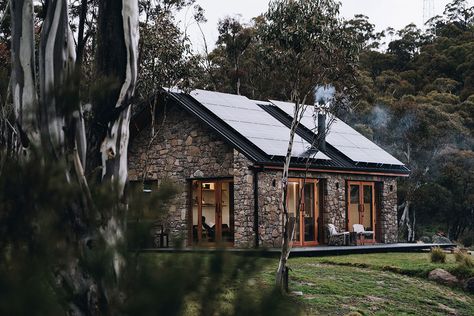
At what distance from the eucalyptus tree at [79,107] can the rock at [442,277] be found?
1044cm

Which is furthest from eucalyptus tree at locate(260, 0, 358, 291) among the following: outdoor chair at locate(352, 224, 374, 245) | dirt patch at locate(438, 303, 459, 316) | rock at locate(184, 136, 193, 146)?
outdoor chair at locate(352, 224, 374, 245)

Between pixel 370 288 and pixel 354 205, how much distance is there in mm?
9310

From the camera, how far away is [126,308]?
238 centimetres

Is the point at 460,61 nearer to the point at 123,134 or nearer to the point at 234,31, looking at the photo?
the point at 234,31

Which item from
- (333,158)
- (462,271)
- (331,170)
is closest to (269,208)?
(331,170)

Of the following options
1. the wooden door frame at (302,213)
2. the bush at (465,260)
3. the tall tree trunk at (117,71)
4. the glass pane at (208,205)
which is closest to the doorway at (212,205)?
the glass pane at (208,205)

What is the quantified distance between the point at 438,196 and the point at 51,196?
31161 mm

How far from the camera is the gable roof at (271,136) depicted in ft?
62.5

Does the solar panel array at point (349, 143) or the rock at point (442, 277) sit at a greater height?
the solar panel array at point (349, 143)

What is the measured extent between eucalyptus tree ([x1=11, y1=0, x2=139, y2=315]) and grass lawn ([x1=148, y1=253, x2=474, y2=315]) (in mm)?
4998

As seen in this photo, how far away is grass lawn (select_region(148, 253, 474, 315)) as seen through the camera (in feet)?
38.4

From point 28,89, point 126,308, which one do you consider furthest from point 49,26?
point 126,308

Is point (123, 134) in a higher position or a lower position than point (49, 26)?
lower

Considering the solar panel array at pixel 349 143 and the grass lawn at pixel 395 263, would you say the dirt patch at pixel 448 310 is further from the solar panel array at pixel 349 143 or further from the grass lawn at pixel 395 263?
the solar panel array at pixel 349 143
